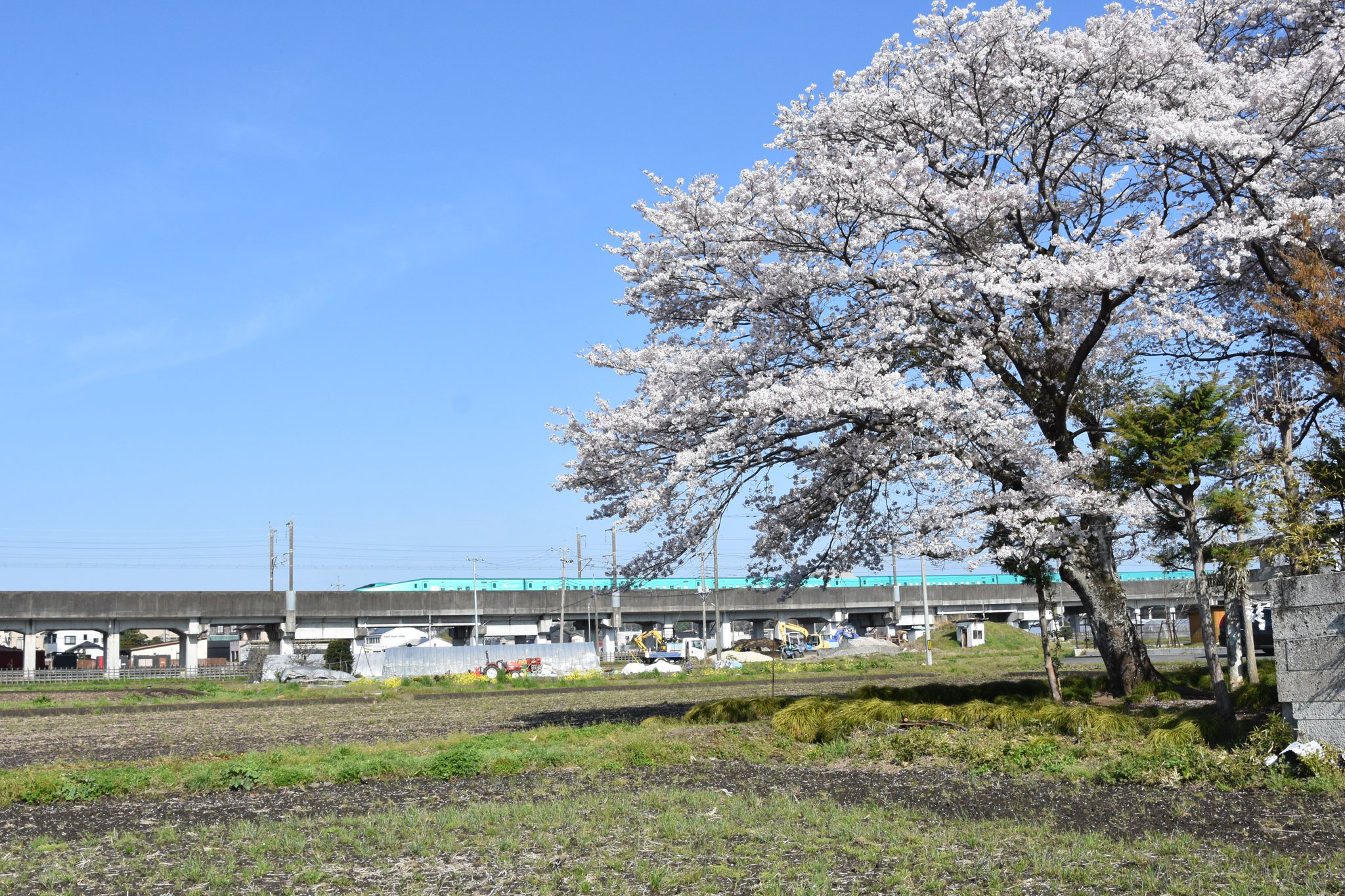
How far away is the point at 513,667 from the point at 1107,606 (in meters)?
34.5

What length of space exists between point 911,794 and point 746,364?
28.8 ft

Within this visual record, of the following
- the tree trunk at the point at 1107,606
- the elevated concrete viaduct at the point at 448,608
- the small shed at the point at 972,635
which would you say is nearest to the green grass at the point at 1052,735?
the tree trunk at the point at 1107,606

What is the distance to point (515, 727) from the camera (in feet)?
65.1

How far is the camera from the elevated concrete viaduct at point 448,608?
5912 cm

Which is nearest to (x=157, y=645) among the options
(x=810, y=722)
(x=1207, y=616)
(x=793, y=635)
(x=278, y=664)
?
(x=278, y=664)

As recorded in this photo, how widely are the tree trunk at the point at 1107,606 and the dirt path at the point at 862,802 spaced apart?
654 cm

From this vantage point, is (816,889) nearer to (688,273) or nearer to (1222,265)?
(1222,265)

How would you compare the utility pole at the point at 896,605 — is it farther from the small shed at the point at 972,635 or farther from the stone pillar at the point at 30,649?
the stone pillar at the point at 30,649

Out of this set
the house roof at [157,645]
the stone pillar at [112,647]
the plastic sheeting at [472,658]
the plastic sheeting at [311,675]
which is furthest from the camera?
the house roof at [157,645]

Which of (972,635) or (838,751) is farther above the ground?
(838,751)

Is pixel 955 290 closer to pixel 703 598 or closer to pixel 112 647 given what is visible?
pixel 703 598

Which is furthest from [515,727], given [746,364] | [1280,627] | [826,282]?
[1280,627]

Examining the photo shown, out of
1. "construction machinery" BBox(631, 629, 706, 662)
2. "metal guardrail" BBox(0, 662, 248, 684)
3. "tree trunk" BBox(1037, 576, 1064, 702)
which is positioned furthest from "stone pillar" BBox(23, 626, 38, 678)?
"tree trunk" BBox(1037, 576, 1064, 702)

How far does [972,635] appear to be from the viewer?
69688 millimetres
